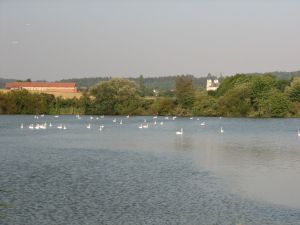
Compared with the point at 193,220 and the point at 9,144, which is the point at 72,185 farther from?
the point at 9,144

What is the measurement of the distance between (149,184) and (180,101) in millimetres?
91676

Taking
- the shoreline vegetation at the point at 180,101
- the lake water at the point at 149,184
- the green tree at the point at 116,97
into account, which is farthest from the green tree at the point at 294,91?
the lake water at the point at 149,184

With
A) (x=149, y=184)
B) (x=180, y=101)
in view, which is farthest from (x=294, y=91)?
(x=149, y=184)

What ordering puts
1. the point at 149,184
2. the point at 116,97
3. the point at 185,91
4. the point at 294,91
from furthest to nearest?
1. the point at 185,91
2. the point at 116,97
3. the point at 294,91
4. the point at 149,184

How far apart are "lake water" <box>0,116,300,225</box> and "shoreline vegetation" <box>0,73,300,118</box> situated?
6215 centimetres

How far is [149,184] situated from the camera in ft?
87.9

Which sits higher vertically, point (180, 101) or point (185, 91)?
point (185, 91)

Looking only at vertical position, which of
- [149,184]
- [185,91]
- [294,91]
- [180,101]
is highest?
[185,91]

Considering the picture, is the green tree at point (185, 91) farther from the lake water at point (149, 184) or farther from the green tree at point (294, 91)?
the lake water at point (149, 184)

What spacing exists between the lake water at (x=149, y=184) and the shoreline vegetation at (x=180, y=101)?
62149 millimetres

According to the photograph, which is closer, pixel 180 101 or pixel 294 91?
pixel 294 91

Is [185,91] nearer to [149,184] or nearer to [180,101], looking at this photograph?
[180,101]

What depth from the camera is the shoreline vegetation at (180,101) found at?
355ft

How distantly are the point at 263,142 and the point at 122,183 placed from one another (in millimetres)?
29022
